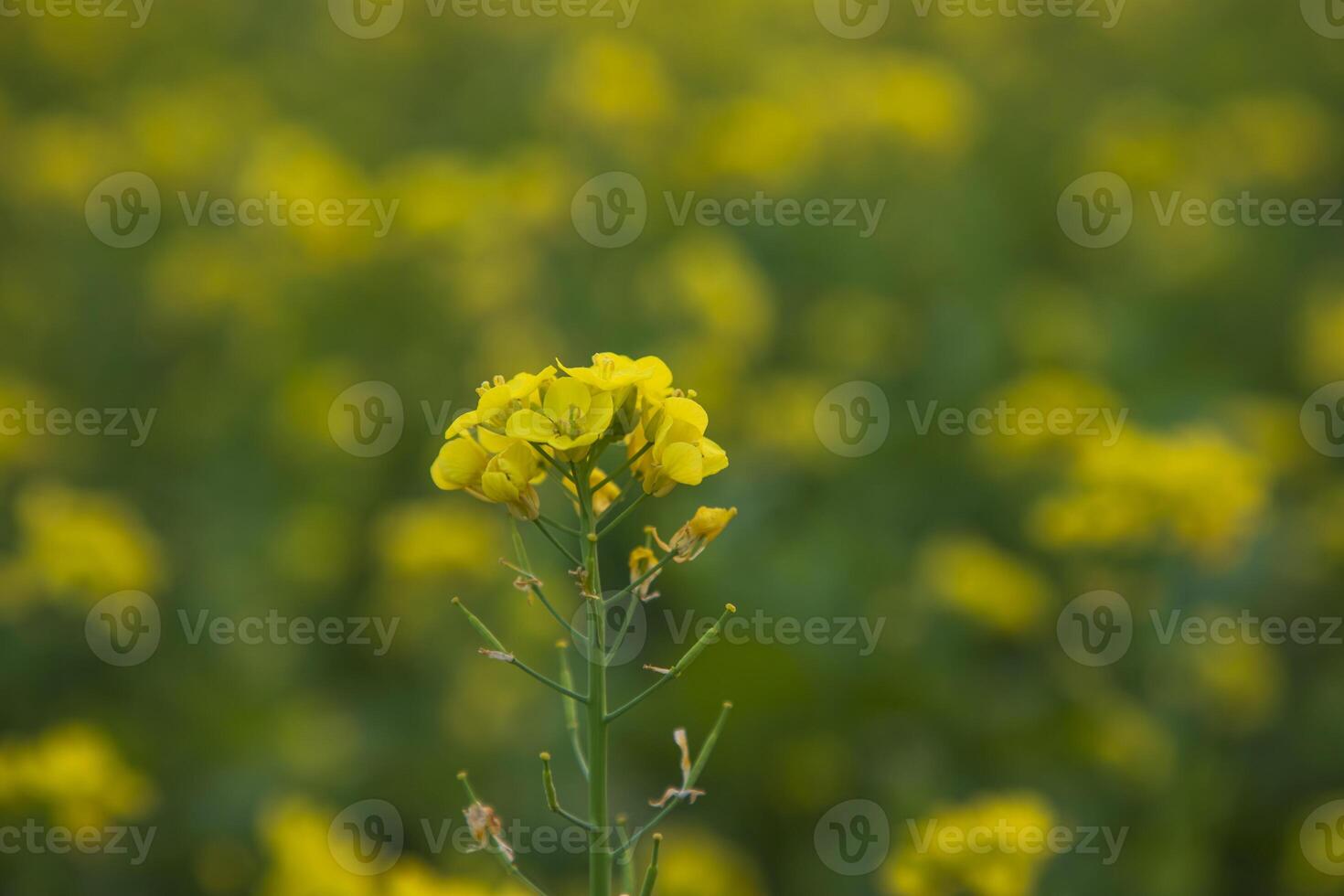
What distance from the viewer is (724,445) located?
4.96 m

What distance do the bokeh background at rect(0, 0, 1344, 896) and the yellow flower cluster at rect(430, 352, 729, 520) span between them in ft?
3.08

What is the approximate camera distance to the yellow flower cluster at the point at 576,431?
1.85 meters

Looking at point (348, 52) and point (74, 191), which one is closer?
point (74, 191)

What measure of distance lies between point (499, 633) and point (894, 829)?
1.44 metres

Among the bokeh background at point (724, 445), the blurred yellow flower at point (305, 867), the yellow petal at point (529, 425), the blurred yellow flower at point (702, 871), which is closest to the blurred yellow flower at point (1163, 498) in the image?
the bokeh background at point (724, 445)

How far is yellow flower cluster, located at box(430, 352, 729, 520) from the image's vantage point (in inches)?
72.9

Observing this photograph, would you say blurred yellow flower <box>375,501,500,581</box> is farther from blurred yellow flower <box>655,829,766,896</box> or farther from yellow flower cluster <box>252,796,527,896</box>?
yellow flower cluster <box>252,796,527,896</box>

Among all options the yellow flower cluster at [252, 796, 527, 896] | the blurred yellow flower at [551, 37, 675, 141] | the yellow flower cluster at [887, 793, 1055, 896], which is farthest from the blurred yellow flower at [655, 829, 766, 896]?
the blurred yellow flower at [551, 37, 675, 141]

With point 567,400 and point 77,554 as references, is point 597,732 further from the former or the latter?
point 77,554

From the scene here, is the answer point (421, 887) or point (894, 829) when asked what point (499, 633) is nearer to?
point (894, 829)

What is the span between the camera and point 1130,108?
733 centimetres

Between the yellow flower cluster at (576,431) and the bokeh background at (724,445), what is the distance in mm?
939

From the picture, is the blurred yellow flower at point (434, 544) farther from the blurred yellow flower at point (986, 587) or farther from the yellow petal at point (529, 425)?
the yellow petal at point (529, 425)

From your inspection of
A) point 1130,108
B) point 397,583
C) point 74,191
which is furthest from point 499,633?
point 1130,108
